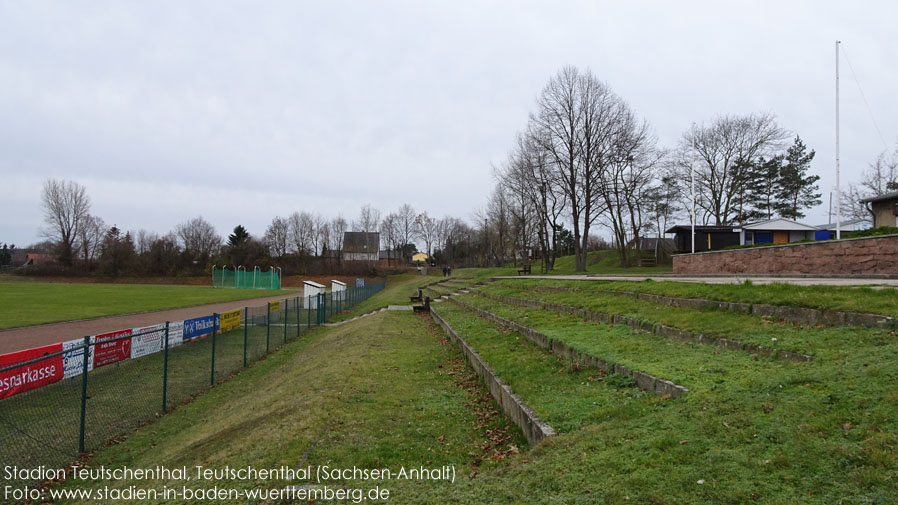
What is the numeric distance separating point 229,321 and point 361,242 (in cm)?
8144

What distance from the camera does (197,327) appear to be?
544 inches

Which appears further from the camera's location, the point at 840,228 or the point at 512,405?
the point at 840,228

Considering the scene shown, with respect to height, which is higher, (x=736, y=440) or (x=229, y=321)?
(x=736, y=440)

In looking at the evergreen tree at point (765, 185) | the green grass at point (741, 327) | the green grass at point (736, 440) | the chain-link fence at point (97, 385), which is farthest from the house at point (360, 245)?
the green grass at point (736, 440)

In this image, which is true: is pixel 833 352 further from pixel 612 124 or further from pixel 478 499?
pixel 612 124

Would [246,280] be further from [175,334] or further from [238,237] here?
[175,334]

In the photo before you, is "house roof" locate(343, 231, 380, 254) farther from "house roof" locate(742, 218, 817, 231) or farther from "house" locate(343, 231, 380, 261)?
"house roof" locate(742, 218, 817, 231)

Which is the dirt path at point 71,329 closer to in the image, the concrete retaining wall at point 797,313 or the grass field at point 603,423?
the grass field at point 603,423

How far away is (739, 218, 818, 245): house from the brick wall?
14.4 m

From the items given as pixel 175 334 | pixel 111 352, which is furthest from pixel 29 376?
pixel 175 334

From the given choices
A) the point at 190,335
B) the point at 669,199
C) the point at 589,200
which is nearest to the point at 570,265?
the point at 669,199

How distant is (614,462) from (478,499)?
104cm

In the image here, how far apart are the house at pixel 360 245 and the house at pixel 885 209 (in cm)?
7354

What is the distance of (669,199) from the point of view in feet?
171
